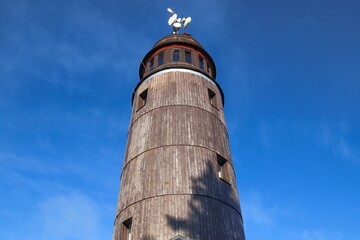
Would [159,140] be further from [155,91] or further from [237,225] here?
[237,225]

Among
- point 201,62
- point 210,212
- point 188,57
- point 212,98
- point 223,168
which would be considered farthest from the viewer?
point 201,62

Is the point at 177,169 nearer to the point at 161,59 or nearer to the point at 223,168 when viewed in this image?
the point at 223,168

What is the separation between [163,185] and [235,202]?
3.36 metres

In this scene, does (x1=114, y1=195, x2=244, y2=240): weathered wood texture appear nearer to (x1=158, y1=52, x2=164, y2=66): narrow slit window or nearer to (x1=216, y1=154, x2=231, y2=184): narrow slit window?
(x1=216, y1=154, x2=231, y2=184): narrow slit window

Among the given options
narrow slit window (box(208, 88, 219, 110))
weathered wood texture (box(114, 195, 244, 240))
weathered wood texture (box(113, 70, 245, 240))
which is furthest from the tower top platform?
weathered wood texture (box(114, 195, 244, 240))

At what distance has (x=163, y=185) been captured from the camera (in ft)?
44.9

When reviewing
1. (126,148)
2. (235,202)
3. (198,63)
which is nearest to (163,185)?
(235,202)

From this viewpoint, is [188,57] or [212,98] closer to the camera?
[212,98]

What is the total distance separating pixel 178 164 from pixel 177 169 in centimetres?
26

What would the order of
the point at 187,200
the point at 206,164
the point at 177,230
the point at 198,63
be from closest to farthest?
1. the point at 177,230
2. the point at 187,200
3. the point at 206,164
4. the point at 198,63

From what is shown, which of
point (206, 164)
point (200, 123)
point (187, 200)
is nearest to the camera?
point (187, 200)

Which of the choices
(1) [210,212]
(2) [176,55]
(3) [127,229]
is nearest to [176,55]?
(2) [176,55]

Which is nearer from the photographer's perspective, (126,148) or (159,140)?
(159,140)

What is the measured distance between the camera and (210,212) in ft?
43.2
